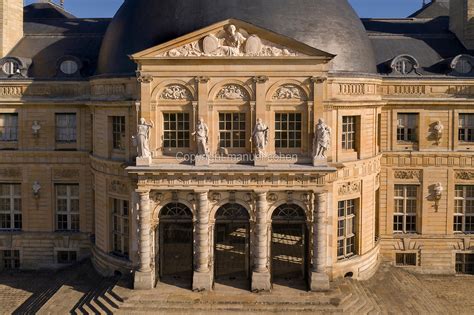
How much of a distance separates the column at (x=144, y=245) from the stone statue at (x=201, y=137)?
143 inches

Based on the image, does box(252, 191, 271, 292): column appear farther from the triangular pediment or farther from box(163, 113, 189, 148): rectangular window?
the triangular pediment

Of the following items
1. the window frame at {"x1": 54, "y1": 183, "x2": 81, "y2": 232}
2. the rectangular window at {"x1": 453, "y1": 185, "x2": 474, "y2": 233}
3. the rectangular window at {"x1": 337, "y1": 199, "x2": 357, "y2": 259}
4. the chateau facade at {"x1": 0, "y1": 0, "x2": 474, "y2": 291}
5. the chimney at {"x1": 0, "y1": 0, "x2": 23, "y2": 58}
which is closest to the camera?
the chateau facade at {"x1": 0, "y1": 0, "x2": 474, "y2": 291}

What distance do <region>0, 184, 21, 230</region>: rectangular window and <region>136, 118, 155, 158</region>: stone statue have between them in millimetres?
12745

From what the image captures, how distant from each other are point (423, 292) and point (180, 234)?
50.6 ft

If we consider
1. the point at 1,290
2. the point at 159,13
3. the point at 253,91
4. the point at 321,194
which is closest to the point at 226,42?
the point at 253,91

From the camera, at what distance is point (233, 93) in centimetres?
2941

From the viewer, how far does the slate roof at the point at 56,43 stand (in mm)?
38000

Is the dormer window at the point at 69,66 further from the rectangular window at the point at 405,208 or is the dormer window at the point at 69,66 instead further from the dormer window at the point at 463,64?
the dormer window at the point at 463,64

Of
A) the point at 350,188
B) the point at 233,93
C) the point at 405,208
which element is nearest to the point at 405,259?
the point at 405,208

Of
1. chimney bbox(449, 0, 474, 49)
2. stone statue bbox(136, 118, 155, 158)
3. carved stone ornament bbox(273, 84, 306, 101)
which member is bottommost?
stone statue bbox(136, 118, 155, 158)

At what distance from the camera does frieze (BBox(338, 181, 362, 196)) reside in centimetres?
3139

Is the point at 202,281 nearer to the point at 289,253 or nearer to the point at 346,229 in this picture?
the point at 289,253

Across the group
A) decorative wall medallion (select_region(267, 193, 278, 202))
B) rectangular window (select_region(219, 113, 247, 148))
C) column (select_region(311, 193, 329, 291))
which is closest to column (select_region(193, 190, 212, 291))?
rectangular window (select_region(219, 113, 247, 148))

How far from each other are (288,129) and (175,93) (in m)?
6.46
